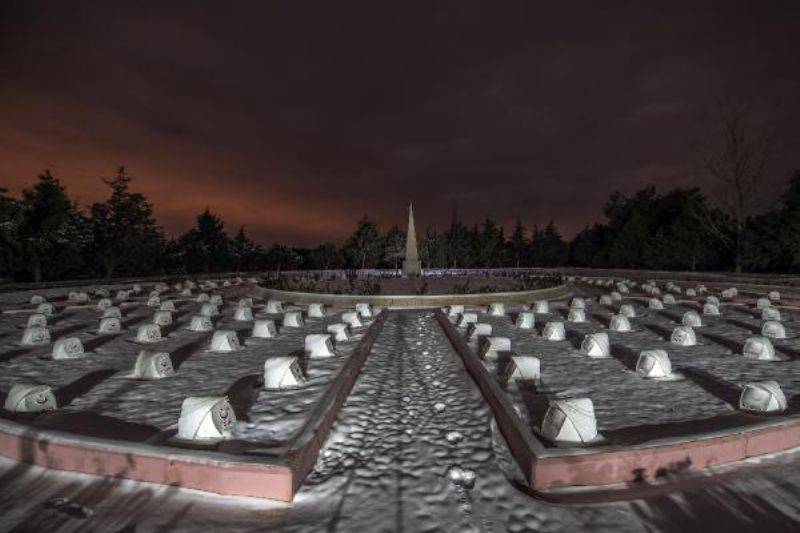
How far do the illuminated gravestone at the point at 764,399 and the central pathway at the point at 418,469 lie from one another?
14.3 feet

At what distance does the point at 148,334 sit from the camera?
14469 millimetres

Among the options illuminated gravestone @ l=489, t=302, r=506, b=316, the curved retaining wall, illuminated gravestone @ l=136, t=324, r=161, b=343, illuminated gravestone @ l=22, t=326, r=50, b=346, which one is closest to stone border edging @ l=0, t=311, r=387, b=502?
illuminated gravestone @ l=136, t=324, r=161, b=343

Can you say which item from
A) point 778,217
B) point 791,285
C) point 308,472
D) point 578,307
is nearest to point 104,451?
point 308,472

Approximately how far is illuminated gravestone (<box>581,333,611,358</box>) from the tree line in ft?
108

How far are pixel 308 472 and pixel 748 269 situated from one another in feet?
160

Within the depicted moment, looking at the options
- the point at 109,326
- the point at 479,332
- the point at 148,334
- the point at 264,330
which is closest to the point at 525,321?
the point at 479,332

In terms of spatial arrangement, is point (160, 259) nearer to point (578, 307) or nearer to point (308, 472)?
point (578, 307)

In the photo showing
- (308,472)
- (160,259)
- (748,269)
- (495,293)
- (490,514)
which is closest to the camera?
(490,514)

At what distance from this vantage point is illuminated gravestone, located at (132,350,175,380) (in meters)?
9.98

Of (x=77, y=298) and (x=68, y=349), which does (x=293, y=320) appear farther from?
(x=77, y=298)

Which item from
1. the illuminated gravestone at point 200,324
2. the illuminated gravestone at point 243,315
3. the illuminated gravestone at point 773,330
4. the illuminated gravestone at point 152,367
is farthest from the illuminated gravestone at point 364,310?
the illuminated gravestone at point 773,330

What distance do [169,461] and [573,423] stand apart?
5.47 m

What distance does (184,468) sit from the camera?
529 cm

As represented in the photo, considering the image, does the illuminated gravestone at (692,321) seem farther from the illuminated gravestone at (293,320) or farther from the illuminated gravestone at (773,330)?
the illuminated gravestone at (293,320)
